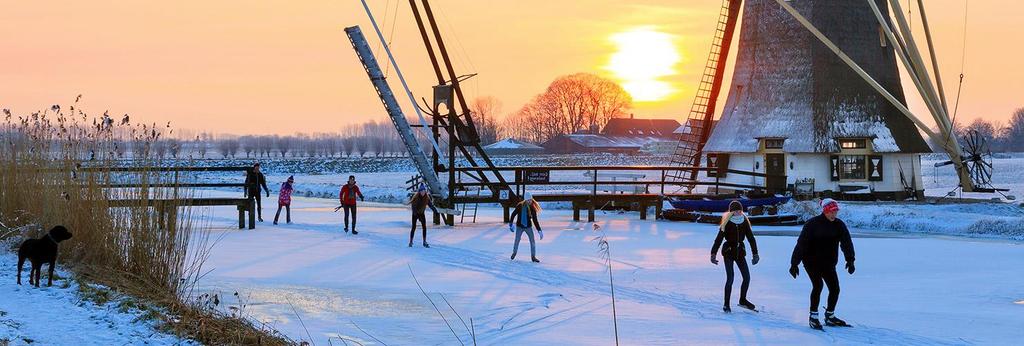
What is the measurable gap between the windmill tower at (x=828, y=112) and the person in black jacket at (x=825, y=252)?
851 inches

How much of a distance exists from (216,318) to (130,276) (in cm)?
214

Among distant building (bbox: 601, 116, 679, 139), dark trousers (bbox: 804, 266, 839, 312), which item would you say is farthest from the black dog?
distant building (bbox: 601, 116, 679, 139)

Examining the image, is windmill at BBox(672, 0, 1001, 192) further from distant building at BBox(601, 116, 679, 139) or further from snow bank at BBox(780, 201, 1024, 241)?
distant building at BBox(601, 116, 679, 139)

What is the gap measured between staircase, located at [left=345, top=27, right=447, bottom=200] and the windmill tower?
12104 mm

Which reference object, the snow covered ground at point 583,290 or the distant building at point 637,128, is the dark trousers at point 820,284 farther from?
the distant building at point 637,128

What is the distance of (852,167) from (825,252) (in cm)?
2336

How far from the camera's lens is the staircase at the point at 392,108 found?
81.7ft

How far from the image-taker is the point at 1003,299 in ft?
42.8

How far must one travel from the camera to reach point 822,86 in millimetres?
33094

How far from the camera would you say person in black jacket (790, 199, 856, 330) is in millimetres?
10695

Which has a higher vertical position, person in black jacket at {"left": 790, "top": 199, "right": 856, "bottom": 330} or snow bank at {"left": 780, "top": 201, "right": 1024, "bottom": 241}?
person in black jacket at {"left": 790, "top": 199, "right": 856, "bottom": 330}

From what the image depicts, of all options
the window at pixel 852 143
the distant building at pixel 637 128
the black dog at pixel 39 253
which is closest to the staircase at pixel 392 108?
the window at pixel 852 143

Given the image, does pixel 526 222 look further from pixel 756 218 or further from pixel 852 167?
pixel 852 167

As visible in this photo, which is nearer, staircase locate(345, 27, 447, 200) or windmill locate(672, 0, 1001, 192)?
staircase locate(345, 27, 447, 200)
